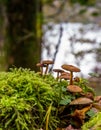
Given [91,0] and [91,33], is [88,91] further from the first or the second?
[91,33]

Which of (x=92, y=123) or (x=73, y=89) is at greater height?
(x=73, y=89)

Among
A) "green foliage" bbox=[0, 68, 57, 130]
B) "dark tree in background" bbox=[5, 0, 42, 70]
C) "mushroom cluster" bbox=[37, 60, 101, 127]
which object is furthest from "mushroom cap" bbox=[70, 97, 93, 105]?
"dark tree in background" bbox=[5, 0, 42, 70]

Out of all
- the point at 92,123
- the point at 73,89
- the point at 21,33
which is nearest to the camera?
the point at 92,123

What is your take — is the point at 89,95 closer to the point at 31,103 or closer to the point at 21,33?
the point at 31,103

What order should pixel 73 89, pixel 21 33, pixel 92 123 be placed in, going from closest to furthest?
pixel 92 123 → pixel 73 89 → pixel 21 33

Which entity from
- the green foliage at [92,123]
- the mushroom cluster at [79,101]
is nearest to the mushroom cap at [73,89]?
the mushroom cluster at [79,101]

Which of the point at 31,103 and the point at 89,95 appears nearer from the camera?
the point at 31,103

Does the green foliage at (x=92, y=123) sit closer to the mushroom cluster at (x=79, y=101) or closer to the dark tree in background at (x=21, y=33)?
the mushroom cluster at (x=79, y=101)

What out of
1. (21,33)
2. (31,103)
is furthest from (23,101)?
(21,33)
